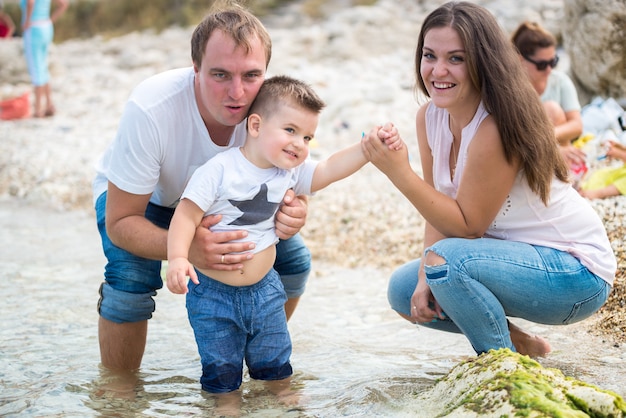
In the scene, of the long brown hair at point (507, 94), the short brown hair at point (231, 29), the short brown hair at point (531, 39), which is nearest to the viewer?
the long brown hair at point (507, 94)

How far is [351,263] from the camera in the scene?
20.1 feet

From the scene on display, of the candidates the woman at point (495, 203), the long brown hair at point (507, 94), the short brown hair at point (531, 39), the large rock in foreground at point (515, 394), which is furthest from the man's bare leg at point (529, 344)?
the short brown hair at point (531, 39)

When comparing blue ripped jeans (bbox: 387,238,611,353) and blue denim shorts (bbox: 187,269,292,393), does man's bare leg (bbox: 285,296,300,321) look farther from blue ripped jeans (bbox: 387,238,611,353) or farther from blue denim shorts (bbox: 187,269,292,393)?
blue ripped jeans (bbox: 387,238,611,353)

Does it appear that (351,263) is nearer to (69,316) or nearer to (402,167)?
(69,316)

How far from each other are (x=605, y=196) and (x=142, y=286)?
3526 millimetres

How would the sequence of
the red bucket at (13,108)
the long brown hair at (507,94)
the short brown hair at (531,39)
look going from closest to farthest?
the long brown hair at (507,94) < the short brown hair at (531,39) < the red bucket at (13,108)

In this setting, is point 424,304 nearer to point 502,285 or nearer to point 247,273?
point 502,285

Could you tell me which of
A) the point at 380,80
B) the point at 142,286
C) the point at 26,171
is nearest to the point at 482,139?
the point at 142,286

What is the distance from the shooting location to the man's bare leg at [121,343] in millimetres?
3857

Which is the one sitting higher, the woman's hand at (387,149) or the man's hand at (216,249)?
the woman's hand at (387,149)

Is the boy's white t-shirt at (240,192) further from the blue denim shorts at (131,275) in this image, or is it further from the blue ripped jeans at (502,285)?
the blue ripped jeans at (502,285)

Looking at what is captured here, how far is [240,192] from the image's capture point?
3.37 m

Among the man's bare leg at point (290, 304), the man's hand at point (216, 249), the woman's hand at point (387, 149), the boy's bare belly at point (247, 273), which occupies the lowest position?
the man's bare leg at point (290, 304)

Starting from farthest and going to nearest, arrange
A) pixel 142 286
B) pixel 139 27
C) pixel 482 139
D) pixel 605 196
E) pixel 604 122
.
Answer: pixel 139 27
pixel 604 122
pixel 605 196
pixel 142 286
pixel 482 139
